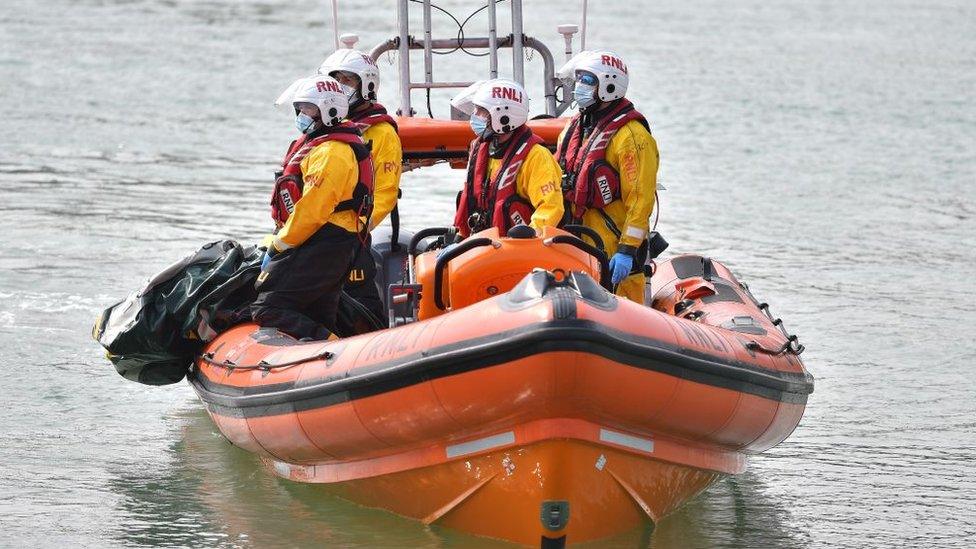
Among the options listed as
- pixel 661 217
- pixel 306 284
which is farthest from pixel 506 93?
pixel 661 217

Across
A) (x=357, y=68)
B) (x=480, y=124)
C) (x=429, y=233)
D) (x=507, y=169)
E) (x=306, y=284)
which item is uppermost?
(x=357, y=68)

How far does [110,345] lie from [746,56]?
49.3 ft

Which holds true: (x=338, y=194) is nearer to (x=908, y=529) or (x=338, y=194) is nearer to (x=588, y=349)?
(x=588, y=349)

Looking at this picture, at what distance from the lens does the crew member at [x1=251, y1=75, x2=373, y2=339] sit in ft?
18.3

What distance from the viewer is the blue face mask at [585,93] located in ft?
20.3

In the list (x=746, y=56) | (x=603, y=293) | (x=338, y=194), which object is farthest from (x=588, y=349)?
(x=746, y=56)

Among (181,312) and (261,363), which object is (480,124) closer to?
(261,363)

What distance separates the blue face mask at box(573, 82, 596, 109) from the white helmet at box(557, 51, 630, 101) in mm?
23

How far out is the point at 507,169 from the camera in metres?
5.85

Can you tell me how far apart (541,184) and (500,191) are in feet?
0.55

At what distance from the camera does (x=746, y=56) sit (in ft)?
66.4

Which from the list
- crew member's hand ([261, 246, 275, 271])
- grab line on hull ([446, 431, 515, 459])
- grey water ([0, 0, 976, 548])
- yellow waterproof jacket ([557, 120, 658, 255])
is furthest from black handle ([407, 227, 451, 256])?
grab line on hull ([446, 431, 515, 459])

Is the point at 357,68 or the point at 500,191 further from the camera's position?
the point at 357,68

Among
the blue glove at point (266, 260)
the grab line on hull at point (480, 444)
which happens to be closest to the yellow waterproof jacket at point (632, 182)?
the blue glove at point (266, 260)
